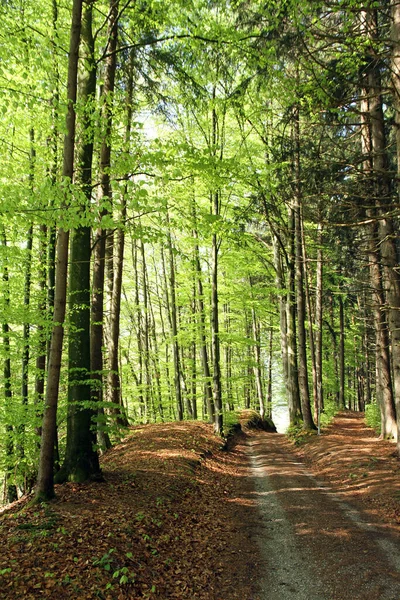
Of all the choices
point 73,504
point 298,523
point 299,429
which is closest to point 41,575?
point 73,504

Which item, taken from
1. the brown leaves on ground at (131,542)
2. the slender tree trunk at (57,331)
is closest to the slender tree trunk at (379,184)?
the brown leaves on ground at (131,542)

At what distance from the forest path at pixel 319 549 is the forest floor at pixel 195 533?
0.08ft

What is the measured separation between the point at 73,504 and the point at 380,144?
10.7m

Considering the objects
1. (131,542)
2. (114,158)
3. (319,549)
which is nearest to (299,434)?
(319,549)

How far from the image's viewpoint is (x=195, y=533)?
6.79 m

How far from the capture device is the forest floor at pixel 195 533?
4.68 metres

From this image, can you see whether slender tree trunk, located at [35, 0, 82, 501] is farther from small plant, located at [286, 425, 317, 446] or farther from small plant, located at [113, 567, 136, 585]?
small plant, located at [286, 425, 317, 446]

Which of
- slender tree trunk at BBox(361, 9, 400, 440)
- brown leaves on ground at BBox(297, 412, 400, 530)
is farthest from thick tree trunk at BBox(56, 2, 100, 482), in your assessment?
slender tree trunk at BBox(361, 9, 400, 440)

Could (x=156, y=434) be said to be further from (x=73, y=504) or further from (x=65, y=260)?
(x=65, y=260)

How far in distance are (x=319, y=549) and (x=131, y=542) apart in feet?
9.45

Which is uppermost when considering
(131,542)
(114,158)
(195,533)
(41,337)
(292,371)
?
(114,158)

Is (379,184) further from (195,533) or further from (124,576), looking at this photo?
(124,576)

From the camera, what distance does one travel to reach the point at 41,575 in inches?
170

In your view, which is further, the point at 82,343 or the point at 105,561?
the point at 82,343
